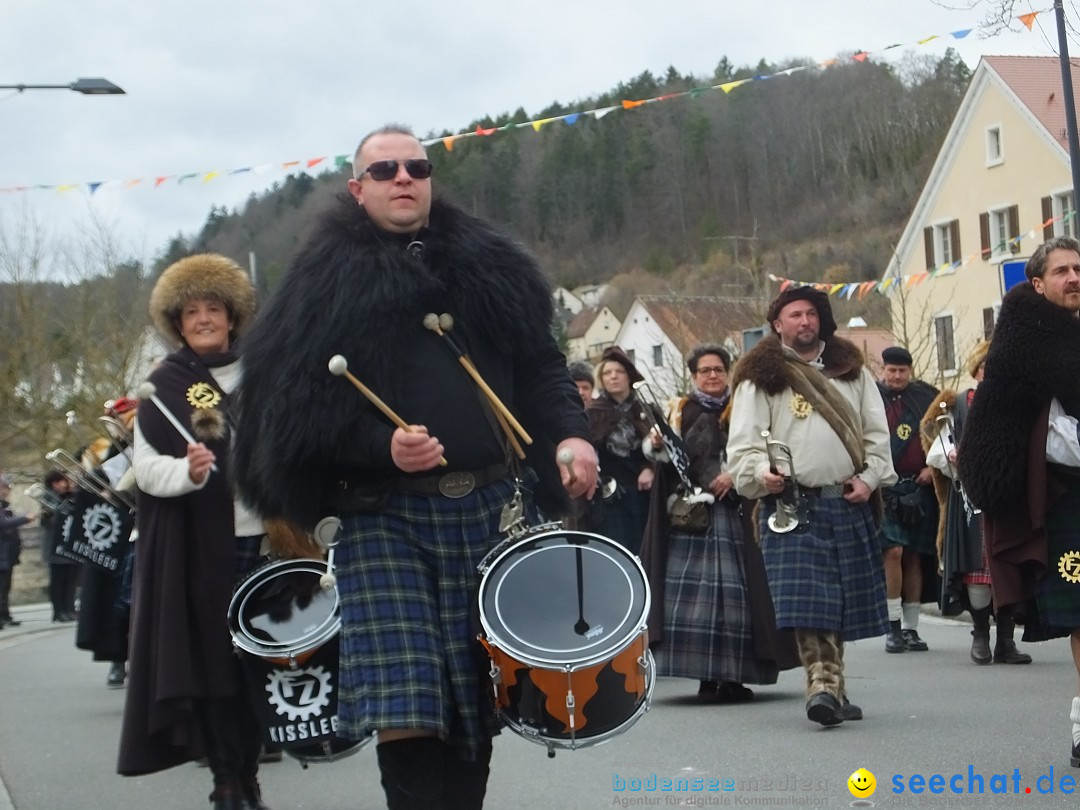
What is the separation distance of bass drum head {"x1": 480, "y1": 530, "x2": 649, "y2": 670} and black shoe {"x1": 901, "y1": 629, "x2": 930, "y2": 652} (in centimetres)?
774

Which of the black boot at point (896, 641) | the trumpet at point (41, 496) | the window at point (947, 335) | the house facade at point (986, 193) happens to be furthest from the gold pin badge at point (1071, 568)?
the house facade at point (986, 193)

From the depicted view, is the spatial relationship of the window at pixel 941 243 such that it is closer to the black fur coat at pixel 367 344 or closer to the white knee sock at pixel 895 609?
the white knee sock at pixel 895 609

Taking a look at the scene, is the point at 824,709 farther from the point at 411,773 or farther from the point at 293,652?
the point at 411,773

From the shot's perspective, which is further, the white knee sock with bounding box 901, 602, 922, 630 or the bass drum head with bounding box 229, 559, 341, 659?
the white knee sock with bounding box 901, 602, 922, 630

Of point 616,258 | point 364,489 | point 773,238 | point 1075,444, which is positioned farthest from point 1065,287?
point 616,258

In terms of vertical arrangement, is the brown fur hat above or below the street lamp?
below

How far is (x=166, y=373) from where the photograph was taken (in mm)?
6312

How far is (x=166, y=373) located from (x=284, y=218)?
43799 millimetres

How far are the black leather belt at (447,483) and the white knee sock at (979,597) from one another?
693cm

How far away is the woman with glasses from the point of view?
9.30m

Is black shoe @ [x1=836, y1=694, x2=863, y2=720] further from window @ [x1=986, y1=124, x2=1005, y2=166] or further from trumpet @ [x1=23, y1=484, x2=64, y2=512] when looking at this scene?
window @ [x1=986, y1=124, x2=1005, y2=166]

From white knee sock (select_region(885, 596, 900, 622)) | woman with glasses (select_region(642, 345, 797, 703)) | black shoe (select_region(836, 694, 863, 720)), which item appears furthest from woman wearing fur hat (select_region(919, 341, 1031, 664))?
black shoe (select_region(836, 694, 863, 720))

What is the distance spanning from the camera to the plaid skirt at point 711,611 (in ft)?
30.5

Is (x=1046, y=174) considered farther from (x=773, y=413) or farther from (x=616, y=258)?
(x=616, y=258)
